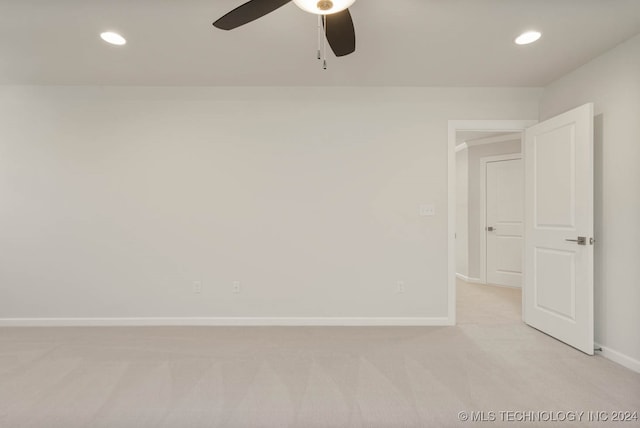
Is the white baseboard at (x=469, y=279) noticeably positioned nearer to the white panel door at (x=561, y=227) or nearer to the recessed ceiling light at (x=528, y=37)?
the white panel door at (x=561, y=227)

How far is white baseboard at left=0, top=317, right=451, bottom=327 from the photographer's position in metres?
3.08

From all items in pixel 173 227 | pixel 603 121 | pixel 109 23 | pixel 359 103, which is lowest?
pixel 173 227

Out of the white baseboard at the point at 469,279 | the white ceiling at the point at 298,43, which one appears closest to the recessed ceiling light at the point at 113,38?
the white ceiling at the point at 298,43

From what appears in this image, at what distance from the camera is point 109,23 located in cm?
207

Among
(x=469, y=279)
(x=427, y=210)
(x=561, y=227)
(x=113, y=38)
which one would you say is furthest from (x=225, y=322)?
(x=469, y=279)

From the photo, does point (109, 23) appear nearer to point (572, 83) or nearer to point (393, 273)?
point (393, 273)

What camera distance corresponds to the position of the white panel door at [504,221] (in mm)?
4875

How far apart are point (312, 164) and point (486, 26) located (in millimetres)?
1810

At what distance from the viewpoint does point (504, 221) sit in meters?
5.01

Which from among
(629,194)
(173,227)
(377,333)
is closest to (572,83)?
(629,194)

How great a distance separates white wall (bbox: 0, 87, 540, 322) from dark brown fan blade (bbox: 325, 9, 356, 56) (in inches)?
53.0

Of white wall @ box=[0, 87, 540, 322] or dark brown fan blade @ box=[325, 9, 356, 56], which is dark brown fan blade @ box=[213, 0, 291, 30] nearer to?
dark brown fan blade @ box=[325, 9, 356, 56]

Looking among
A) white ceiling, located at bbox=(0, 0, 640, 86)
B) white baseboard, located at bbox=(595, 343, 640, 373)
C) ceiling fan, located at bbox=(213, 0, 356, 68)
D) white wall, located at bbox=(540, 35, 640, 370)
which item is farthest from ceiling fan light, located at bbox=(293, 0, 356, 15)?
white baseboard, located at bbox=(595, 343, 640, 373)

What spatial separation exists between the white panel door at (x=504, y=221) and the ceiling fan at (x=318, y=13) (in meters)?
4.35
